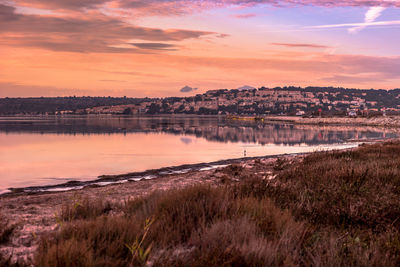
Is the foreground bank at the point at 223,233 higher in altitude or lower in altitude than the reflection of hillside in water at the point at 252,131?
higher

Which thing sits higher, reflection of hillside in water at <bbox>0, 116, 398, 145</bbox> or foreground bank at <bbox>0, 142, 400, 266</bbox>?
foreground bank at <bbox>0, 142, 400, 266</bbox>

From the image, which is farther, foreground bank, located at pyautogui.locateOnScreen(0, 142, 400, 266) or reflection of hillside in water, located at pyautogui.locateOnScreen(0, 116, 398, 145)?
reflection of hillside in water, located at pyautogui.locateOnScreen(0, 116, 398, 145)

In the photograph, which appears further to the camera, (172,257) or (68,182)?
(68,182)

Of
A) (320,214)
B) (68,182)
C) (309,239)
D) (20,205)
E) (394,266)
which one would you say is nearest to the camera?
(394,266)

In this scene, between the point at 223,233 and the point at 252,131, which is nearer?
the point at 223,233

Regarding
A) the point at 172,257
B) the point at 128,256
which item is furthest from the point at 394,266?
the point at 128,256

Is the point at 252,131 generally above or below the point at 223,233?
below

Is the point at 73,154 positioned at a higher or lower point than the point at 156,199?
lower

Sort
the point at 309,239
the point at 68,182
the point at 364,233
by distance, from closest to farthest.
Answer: the point at 309,239 → the point at 364,233 → the point at 68,182

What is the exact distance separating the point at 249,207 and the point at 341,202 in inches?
85.6

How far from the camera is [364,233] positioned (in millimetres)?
5094

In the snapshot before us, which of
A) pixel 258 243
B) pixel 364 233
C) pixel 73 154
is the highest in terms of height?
pixel 258 243

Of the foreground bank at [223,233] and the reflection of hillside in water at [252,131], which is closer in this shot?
the foreground bank at [223,233]

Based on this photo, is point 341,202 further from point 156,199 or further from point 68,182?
point 68,182
